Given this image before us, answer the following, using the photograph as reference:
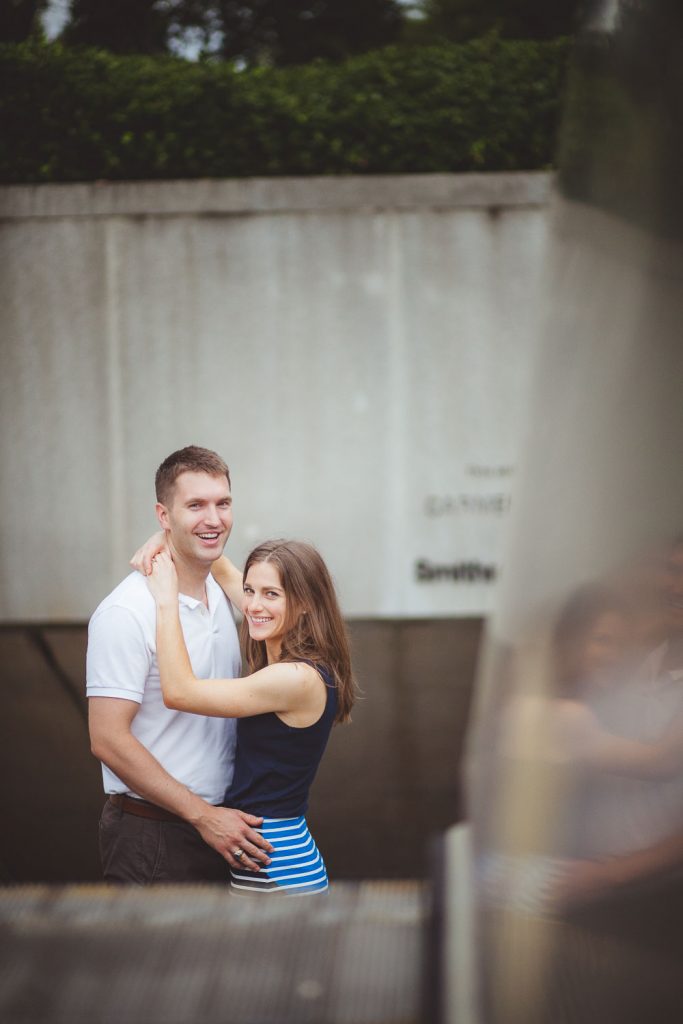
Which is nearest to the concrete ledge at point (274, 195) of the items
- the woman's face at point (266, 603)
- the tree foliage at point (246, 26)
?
the tree foliage at point (246, 26)

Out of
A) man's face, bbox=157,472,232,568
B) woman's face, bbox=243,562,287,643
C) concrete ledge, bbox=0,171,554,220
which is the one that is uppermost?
concrete ledge, bbox=0,171,554,220

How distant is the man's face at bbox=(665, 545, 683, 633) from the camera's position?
109cm

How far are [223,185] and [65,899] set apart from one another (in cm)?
591

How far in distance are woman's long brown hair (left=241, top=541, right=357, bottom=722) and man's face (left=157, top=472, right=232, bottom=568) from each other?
0.11 meters

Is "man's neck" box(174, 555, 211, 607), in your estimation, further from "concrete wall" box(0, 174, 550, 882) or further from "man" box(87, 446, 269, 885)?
"concrete wall" box(0, 174, 550, 882)

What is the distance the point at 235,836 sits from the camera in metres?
2.26

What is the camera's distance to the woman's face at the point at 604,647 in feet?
3.65

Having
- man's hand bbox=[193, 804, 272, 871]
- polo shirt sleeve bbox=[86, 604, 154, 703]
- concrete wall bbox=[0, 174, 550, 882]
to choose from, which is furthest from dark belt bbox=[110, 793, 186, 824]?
concrete wall bbox=[0, 174, 550, 882]

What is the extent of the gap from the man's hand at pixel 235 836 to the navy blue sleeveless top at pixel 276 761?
0.05 m

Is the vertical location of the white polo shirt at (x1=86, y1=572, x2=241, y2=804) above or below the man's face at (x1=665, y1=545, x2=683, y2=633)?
below

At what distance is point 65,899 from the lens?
60.0 inches

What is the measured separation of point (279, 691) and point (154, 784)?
0.40 meters

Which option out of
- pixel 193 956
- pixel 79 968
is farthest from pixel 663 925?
pixel 79 968

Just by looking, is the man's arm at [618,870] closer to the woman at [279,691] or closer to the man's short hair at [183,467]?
the woman at [279,691]
